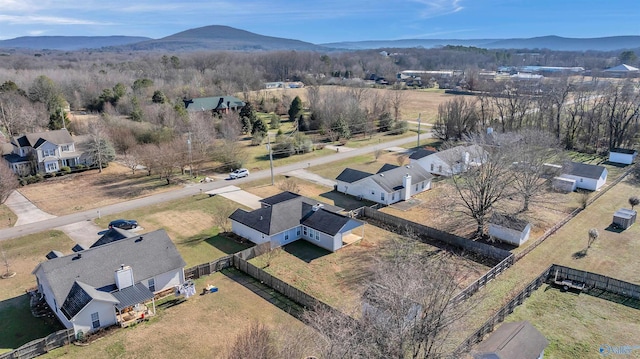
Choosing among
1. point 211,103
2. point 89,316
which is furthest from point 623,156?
point 211,103

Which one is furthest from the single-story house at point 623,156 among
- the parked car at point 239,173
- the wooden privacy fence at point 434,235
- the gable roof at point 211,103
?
the gable roof at point 211,103

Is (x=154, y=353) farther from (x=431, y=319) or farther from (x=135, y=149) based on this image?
(x=135, y=149)

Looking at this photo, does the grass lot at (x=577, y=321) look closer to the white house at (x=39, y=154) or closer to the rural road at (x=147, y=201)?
the rural road at (x=147, y=201)

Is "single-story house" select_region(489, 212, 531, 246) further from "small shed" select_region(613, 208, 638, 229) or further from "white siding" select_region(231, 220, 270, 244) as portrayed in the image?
"white siding" select_region(231, 220, 270, 244)

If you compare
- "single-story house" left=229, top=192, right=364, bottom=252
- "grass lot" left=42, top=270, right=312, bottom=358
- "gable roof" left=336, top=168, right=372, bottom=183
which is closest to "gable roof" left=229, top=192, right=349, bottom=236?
"single-story house" left=229, top=192, right=364, bottom=252

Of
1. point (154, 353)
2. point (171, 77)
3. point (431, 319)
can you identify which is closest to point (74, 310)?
point (154, 353)

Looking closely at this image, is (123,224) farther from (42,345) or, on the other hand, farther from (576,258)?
(576,258)
